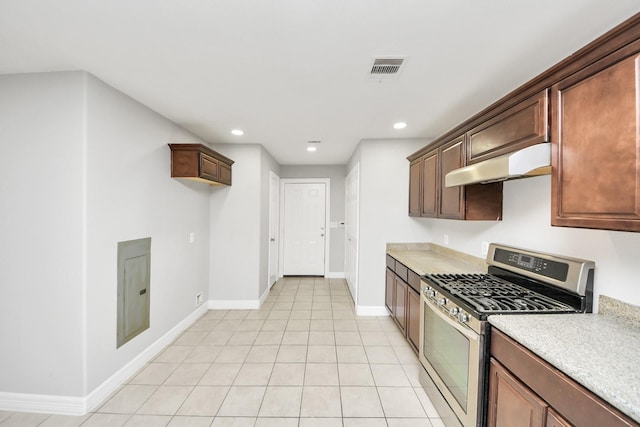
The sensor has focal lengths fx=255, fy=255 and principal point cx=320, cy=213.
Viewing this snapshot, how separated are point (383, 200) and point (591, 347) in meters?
2.56

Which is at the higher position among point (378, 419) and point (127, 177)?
point (127, 177)

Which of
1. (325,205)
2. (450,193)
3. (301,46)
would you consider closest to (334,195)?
(325,205)

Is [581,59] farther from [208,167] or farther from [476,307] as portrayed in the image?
[208,167]

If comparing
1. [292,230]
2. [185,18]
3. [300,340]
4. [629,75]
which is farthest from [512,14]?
[292,230]

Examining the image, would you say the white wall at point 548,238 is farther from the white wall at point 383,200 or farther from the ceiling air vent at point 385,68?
the ceiling air vent at point 385,68

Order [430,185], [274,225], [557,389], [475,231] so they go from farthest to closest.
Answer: [274,225] < [430,185] < [475,231] < [557,389]

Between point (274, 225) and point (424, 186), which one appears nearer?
point (424, 186)

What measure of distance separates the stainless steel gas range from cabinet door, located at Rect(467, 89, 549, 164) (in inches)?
30.0

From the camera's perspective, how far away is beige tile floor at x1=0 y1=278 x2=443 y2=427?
1.80m

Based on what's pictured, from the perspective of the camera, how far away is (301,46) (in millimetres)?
1539

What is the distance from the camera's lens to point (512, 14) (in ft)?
4.17

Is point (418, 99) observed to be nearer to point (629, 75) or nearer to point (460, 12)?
point (460, 12)

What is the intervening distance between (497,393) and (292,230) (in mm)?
4432

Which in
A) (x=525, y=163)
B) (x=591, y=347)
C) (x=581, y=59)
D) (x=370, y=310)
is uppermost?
(x=581, y=59)
